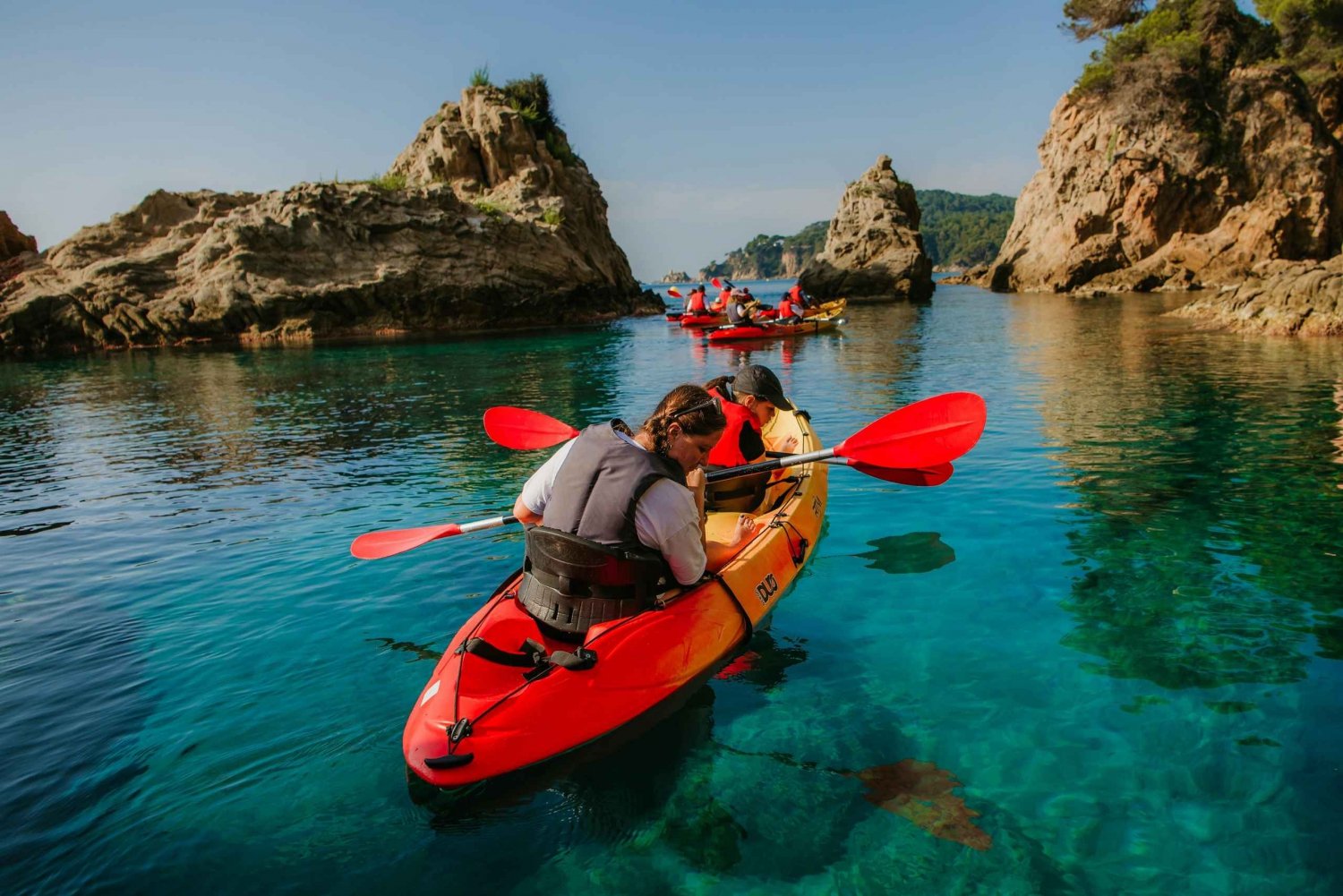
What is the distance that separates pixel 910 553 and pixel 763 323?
19743 millimetres

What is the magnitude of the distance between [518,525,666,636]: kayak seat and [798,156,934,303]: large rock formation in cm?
4906

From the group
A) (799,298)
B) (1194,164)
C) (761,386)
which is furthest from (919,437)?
(1194,164)

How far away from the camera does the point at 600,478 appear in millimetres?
3805

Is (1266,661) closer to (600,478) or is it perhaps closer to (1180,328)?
(600,478)

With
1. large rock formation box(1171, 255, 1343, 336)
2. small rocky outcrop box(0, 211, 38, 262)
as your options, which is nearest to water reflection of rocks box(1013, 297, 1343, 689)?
large rock formation box(1171, 255, 1343, 336)

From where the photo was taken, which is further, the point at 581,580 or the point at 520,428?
the point at 520,428

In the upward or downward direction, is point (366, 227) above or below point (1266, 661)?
above

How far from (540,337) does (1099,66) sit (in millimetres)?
40778

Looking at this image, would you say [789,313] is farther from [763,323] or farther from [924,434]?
[924,434]

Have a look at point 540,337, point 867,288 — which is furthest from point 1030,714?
point 867,288

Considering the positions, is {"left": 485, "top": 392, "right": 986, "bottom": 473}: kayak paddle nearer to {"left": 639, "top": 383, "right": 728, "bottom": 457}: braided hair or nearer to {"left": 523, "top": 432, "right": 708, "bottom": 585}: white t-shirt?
{"left": 523, "top": 432, "right": 708, "bottom": 585}: white t-shirt

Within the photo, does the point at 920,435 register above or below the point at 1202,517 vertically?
above

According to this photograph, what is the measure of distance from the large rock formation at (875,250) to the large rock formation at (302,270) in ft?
73.3

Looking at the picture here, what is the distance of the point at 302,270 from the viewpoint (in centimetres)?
3142
